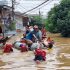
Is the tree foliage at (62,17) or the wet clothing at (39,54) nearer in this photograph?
the wet clothing at (39,54)

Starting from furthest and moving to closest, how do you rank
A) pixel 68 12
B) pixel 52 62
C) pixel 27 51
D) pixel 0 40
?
1. pixel 68 12
2. pixel 0 40
3. pixel 27 51
4. pixel 52 62

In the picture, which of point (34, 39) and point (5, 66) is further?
point (34, 39)

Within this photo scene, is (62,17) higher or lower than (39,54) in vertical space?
higher

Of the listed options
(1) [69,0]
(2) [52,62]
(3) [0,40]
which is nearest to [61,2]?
(1) [69,0]

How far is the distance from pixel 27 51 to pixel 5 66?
605 centimetres

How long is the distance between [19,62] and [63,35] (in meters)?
26.8

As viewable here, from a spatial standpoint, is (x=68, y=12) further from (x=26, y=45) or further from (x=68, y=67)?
(x=68, y=67)

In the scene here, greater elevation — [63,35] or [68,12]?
[68,12]

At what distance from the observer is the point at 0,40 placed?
2144 centimetres

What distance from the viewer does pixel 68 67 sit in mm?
12984

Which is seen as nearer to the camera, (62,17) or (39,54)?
(39,54)

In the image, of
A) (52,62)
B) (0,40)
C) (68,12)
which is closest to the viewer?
(52,62)

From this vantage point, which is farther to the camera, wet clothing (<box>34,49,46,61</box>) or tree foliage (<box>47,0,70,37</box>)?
tree foliage (<box>47,0,70,37</box>)

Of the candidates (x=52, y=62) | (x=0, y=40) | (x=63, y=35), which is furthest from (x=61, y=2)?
(x=52, y=62)
